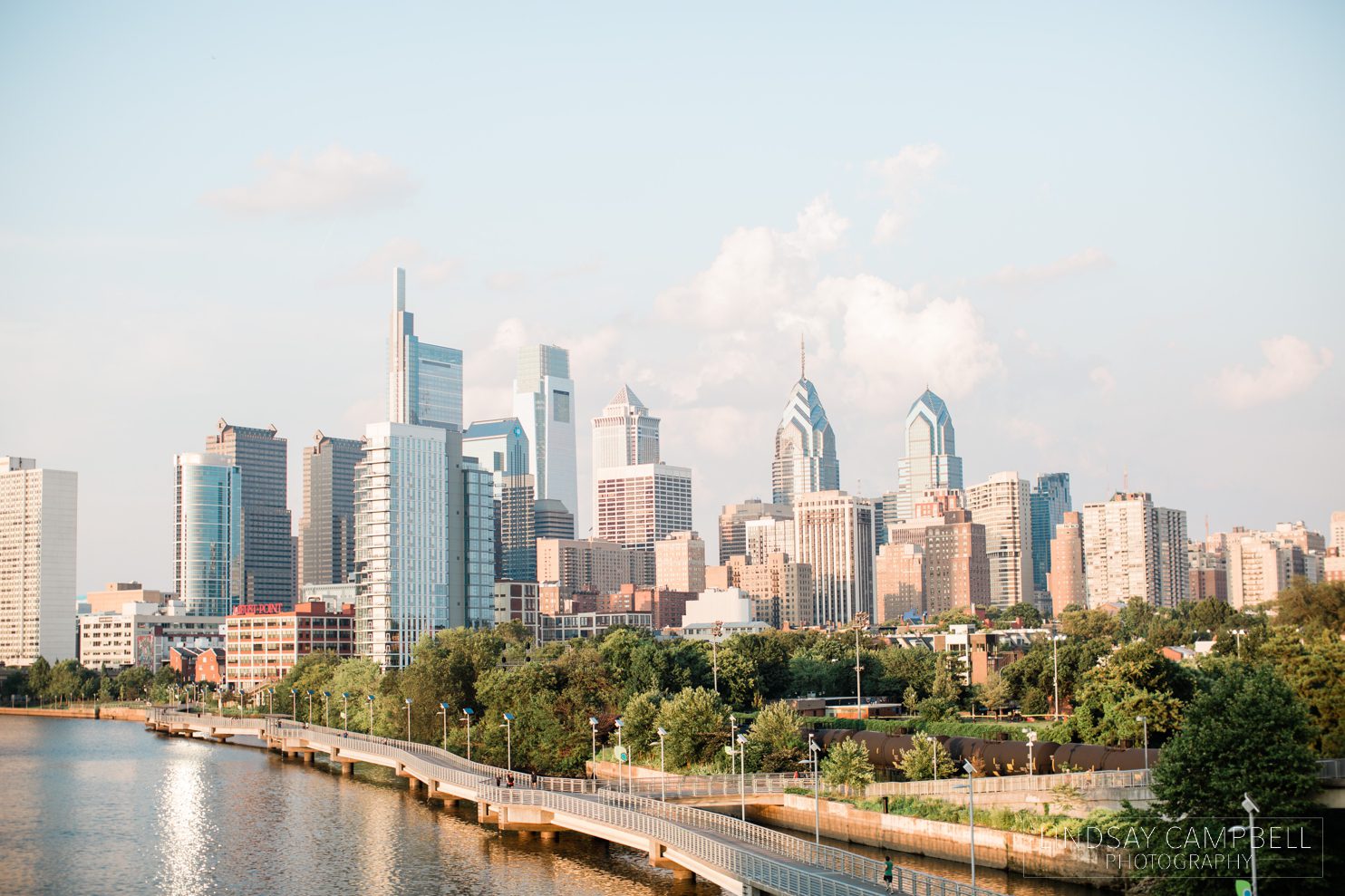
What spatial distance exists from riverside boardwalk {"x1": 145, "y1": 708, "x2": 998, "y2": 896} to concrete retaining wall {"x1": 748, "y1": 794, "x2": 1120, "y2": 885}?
13.9 feet

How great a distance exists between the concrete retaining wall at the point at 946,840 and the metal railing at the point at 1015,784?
291cm

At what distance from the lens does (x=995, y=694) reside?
13338 centimetres

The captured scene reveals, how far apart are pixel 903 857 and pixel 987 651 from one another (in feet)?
300

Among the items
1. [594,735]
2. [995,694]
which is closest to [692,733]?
[594,735]

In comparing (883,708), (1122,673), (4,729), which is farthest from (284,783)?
(4,729)

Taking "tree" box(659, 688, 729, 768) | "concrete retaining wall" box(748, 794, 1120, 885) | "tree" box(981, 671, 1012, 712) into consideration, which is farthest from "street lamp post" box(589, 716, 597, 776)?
"tree" box(981, 671, 1012, 712)

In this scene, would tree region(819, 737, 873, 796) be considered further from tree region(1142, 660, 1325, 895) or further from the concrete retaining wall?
tree region(1142, 660, 1325, 895)

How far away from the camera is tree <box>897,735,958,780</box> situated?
86125 millimetres

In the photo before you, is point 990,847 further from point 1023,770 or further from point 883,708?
point 883,708

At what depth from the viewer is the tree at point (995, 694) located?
13325cm

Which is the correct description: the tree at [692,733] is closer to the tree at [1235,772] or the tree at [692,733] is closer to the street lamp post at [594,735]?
the street lamp post at [594,735]

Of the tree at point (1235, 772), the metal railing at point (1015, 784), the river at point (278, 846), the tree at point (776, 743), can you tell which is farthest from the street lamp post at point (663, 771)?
the tree at point (1235, 772)

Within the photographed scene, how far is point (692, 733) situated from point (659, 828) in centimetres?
2602

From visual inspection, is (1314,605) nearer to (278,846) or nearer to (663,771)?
(663,771)
